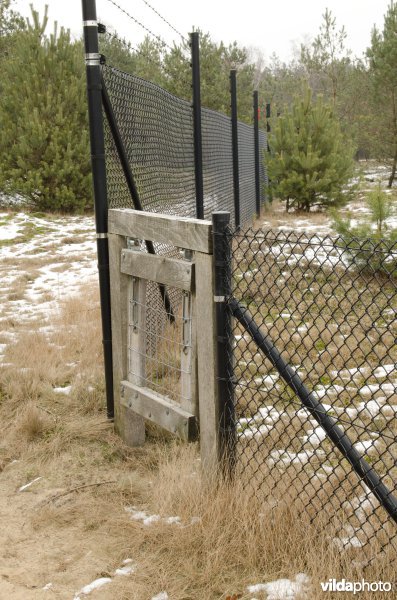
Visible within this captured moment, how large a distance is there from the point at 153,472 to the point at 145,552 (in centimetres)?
72

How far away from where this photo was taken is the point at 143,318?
11.7 ft

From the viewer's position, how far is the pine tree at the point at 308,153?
→ 13234 mm

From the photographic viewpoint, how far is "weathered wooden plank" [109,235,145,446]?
143 inches

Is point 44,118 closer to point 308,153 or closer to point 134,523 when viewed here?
point 308,153

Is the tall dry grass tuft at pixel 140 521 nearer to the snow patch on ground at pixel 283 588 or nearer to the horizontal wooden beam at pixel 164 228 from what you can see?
the snow patch on ground at pixel 283 588

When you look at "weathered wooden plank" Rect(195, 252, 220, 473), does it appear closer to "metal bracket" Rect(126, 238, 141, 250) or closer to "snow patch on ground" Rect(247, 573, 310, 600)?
"snow patch on ground" Rect(247, 573, 310, 600)

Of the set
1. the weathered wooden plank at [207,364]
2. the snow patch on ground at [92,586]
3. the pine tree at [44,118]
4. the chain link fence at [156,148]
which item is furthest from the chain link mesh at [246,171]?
the snow patch on ground at [92,586]

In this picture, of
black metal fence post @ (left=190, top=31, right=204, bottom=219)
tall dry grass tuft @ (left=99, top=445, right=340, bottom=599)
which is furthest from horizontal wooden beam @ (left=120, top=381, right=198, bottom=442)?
black metal fence post @ (left=190, top=31, right=204, bottom=219)

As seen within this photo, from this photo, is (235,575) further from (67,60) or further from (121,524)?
(67,60)

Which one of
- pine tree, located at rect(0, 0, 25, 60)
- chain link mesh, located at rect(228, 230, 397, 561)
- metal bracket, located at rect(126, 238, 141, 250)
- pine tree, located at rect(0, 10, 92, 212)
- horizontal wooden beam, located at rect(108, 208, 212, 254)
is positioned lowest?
chain link mesh, located at rect(228, 230, 397, 561)

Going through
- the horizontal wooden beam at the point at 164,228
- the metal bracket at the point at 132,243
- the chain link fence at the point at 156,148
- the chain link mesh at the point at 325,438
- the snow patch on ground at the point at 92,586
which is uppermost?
the chain link fence at the point at 156,148

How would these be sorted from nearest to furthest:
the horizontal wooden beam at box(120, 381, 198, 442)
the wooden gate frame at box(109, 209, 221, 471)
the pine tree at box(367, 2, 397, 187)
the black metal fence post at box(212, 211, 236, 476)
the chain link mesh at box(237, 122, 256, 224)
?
1. the black metal fence post at box(212, 211, 236, 476)
2. the wooden gate frame at box(109, 209, 221, 471)
3. the horizontal wooden beam at box(120, 381, 198, 442)
4. the chain link mesh at box(237, 122, 256, 224)
5. the pine tree at box(367, 2, 397, 187)

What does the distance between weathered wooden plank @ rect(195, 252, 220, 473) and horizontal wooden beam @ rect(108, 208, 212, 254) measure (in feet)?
0.25

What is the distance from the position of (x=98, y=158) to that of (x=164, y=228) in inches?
33.4
